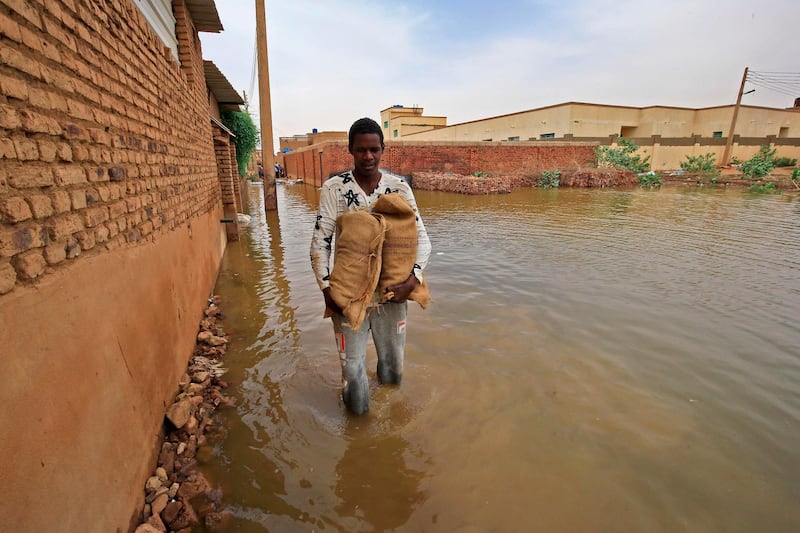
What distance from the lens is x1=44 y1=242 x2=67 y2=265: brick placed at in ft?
4.34

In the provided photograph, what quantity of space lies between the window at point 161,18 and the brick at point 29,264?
2.56 meters

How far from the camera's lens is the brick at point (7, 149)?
1.12 meters

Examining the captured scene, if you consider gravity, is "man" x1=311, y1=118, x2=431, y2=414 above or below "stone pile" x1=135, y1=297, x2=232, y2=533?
above

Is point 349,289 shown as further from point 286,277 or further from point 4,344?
point 286,277

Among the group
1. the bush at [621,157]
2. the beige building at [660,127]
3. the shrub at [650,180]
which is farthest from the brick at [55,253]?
the beige building at [660,127]

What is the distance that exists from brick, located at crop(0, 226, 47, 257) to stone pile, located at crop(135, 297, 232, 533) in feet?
4.22

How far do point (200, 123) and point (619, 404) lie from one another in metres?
5.96

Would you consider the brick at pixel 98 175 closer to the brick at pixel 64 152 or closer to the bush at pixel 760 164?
the brick at pixel 64 152

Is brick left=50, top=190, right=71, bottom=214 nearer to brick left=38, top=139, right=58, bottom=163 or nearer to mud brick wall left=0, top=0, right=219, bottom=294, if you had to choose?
mud brick wall left=0, top=0, right=219, bottom=294

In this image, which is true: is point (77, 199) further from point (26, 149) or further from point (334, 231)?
point (334, 231)

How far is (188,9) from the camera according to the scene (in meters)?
5.37

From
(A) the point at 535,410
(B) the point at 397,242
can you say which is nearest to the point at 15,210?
(B) the point at 397,242

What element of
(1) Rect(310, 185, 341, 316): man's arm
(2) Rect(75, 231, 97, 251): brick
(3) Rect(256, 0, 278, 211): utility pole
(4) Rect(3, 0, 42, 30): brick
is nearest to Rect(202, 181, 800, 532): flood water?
(1) Rect(310, 185, 341, 316): man's arm

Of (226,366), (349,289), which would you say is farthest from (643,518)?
(226,366)
